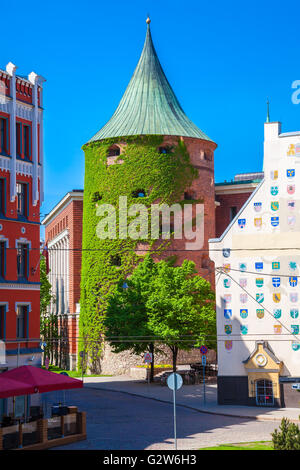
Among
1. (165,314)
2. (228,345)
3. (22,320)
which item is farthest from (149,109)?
(22,320)

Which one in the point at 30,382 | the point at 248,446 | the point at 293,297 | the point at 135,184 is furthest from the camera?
the point at 135,184

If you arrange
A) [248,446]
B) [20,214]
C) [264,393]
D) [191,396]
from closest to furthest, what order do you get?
[248,446] → [20,214] → [264,393] → [191,396]

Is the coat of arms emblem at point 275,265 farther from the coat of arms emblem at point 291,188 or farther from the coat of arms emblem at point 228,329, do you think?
the coat of arms emblem at point 228,329

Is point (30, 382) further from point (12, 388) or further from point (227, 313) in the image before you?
point (227, 313)

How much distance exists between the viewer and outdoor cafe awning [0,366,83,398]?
26.0 m

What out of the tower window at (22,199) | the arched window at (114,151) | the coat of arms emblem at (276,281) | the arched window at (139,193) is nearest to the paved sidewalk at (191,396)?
the coat of arms emblem at (276,281)

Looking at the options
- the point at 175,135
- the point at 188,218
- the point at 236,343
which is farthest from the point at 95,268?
the point at 236,343

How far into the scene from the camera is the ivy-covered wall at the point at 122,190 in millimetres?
61344

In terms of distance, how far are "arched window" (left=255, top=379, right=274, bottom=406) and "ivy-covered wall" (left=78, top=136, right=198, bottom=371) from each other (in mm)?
22642

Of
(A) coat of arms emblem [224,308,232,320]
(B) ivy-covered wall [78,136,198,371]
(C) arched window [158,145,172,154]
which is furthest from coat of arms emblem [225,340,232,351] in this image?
(C) arched window [158,145,172,154]

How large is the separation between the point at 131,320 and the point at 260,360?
1278 centimetres

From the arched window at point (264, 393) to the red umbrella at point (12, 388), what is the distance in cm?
1683

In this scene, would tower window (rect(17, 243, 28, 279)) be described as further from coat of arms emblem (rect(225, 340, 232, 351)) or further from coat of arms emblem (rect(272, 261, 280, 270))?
coat of arms emblem (rect(272, 261, 280, 270))

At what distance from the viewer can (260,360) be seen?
4012cm
